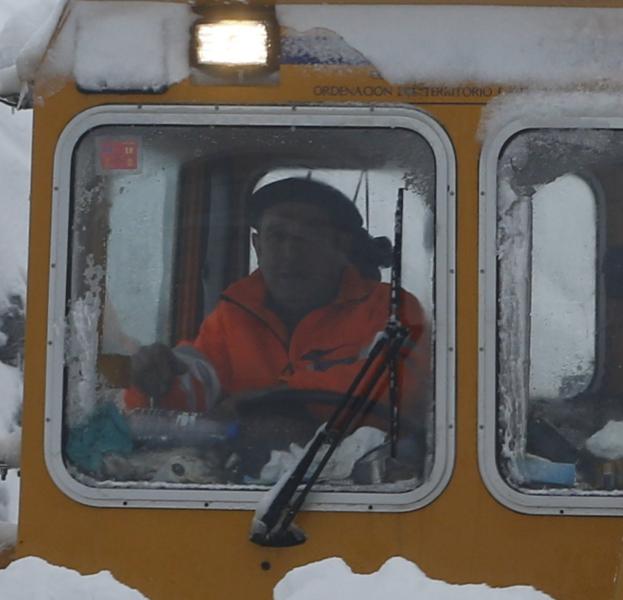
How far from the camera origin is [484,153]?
3.36 meters

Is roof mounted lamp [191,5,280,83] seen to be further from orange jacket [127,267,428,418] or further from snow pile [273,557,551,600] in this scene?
snow pile [273,557,551,600]

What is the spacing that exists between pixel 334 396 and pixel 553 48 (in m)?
0.92

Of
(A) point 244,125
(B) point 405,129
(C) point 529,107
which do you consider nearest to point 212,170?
(A) point 244,125

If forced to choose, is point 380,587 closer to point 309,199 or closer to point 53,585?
point 53,585

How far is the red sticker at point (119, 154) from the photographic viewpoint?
3422mm

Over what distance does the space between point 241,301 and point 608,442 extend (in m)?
0.88

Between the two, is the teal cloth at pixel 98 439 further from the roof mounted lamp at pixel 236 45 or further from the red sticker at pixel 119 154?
the roof mounted lamp at pixel 236 45

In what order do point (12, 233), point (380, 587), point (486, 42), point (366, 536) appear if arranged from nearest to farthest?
point (380, 587)
point (366, 536)
point (486, 42)
point (12, 233)

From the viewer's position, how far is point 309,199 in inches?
133

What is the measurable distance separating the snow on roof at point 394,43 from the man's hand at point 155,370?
24.0 inches

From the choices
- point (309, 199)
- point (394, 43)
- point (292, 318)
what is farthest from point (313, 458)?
point (394, 43)

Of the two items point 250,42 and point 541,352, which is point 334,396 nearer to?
point 541,352

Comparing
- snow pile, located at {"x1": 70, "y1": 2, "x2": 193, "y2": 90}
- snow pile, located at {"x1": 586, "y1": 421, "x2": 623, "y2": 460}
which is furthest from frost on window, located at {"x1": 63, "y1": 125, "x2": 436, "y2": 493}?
snow pile, located at {"x1": 586, "y1": 421, "x2": 623, "y2": 460}

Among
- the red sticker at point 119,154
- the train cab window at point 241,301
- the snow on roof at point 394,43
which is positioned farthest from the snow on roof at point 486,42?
the red sticker at point 119,154
